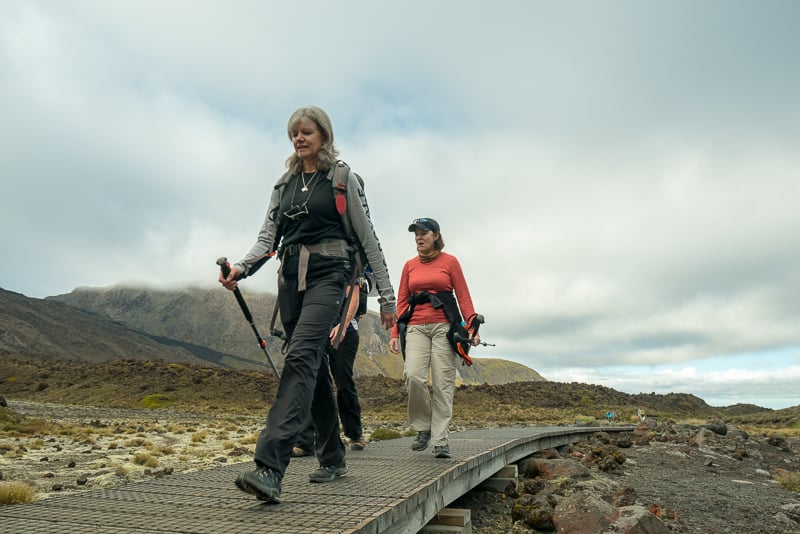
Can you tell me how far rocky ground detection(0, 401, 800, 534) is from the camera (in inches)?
231

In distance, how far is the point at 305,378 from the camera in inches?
138

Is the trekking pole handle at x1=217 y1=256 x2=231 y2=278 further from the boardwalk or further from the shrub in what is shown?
the shrub

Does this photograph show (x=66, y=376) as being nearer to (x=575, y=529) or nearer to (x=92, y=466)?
(x=92, y=466)

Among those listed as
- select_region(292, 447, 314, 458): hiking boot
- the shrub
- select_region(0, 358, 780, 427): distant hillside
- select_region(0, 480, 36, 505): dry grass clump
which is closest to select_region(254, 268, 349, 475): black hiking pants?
select_region(292, 447, 314, 458): hiking boot

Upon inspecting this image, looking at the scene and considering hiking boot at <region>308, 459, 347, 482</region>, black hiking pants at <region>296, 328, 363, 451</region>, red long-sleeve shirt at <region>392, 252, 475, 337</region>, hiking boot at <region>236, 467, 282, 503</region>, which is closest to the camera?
hiking boot at <region>236, 467, 282, 503</region>

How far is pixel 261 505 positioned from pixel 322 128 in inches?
98.8

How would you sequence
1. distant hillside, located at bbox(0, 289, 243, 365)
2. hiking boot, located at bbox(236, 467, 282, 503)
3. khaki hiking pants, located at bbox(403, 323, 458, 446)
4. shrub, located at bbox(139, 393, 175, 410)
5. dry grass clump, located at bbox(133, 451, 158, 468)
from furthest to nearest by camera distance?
distant hillside, located at bbox(0, 289, 243, 365) → shrub, located at bbox(139, 393, 175, 410) → dry grass clump, located at bbox(133, 451, 158, 468) → khaki hiking pants, located at bbox(403, 323, 458, 446) → hiking boot, located at bbox(236, 467, 282, 503)

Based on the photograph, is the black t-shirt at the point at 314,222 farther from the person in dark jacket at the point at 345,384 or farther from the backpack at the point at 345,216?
the person in dark jacket at the point at 345,384

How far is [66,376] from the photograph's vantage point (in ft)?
159

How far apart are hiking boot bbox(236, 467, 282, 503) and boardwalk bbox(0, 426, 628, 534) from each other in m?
0.12

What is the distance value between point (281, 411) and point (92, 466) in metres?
7.08

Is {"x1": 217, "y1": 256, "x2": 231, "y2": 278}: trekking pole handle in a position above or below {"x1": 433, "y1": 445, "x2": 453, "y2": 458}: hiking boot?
above

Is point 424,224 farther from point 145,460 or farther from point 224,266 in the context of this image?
point 145,460

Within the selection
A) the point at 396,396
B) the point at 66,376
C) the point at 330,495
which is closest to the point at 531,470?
the point at 330,495
